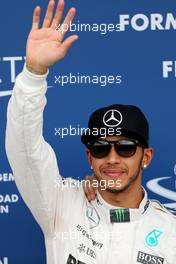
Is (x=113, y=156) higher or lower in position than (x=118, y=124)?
lower

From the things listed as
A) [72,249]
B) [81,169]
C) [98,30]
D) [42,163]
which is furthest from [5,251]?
[98,30]

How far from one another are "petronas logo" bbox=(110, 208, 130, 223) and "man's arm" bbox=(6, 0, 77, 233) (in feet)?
0.86

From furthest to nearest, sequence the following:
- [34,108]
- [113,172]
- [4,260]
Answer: [4,260]
[113,172]
[34,108]

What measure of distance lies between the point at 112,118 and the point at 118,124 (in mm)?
34

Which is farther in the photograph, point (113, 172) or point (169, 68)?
point (169, 68)

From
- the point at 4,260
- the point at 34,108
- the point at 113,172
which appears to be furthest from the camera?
the point at 4,260

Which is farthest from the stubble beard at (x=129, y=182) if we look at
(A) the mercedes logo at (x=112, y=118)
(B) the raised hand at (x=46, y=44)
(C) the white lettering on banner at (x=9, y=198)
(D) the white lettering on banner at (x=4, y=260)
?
(D) the white lettering on banner at (x=4, y=260)

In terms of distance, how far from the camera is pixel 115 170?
73.8 inches

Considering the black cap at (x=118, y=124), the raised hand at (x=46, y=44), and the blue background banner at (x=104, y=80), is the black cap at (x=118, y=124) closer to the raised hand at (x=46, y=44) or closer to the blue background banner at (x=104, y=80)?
the raised hand at (x=46, y=44)

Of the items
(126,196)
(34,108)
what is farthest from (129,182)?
(34,108)

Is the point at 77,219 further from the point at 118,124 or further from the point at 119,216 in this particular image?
the point at 118,124

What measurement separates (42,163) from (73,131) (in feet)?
2.23

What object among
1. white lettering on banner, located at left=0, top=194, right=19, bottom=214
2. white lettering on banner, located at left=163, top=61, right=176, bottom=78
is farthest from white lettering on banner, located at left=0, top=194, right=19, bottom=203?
white lettering on banner, located at left=163, top=61, right=176, bottom=78

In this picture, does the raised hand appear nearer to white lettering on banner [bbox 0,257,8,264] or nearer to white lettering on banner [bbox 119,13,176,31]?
white lettering on banner [bbox 119,13,176,31]
